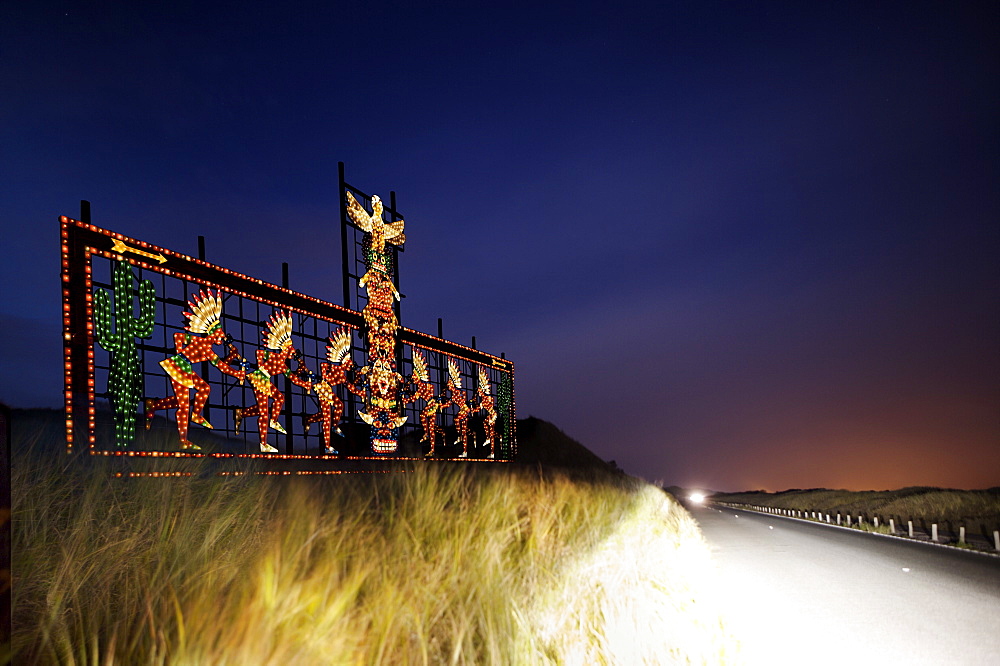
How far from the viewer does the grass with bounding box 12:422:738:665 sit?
12.2 ft

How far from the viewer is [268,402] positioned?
19000 millimetres

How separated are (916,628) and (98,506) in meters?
9.70

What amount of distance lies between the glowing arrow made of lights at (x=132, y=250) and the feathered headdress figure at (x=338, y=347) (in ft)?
24.0

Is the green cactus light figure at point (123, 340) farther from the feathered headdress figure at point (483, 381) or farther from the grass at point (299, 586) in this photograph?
the feathered headdress figure at point (483, 381)

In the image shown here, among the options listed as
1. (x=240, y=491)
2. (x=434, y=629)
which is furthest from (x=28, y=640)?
(x=240, y=491)

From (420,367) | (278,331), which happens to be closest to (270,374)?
(278,331)

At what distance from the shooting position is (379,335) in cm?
2531

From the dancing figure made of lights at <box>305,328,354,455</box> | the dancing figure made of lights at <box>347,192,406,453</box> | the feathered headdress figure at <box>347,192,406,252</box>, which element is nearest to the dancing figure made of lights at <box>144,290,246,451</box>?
the dancing figure made of lights at <box>305,328,354,455</box>

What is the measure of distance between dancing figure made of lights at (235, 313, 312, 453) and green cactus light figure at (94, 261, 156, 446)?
384 cm

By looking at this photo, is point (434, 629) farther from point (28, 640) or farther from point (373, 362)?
point (373, 362)

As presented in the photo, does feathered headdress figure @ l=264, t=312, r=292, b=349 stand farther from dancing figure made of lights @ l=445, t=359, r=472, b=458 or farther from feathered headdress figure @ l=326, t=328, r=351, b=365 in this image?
dancing figure made of lights @ l=445, t=359, r=472, b=458

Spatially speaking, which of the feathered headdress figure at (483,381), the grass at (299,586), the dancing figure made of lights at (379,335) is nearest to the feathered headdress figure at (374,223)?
the dancing figure made of lights at (379,335)

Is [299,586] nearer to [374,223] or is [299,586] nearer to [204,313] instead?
[204,313]

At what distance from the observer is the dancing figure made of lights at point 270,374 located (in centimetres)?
1866
